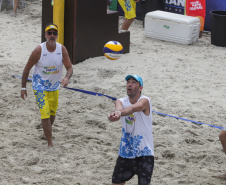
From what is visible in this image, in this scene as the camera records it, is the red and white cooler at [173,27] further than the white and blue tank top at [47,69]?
Yes

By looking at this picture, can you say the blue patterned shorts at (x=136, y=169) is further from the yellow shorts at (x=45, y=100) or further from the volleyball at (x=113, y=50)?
the volleyball at (x=113, y=50)

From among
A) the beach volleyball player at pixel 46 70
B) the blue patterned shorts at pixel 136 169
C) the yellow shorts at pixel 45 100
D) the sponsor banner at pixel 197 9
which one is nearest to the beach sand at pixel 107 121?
the yellow shorts at pixel 45 100

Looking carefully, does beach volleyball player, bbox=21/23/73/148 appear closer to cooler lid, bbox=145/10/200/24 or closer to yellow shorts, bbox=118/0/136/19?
yellow shorts, bbox=118/0/136/19

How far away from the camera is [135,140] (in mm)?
5008

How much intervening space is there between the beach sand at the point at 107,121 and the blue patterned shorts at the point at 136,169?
3.07 ft

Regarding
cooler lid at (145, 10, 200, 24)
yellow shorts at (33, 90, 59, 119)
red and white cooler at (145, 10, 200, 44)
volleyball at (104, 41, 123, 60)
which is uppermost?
volleyball at (104, 41, 123, 60)

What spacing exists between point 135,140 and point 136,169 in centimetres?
30

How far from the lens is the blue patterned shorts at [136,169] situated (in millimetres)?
4969

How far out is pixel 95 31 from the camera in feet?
37.5

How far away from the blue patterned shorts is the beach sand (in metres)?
0.93

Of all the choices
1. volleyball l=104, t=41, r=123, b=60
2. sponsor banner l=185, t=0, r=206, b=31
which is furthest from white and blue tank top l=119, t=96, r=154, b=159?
sponsor banner l=185, t=0, r=206, b=31

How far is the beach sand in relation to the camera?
628 cm

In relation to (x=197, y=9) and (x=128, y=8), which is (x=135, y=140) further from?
(x=197, y=9)

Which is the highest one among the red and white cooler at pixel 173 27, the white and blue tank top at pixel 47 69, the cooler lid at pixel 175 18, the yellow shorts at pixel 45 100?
the white and blue tank top at pixel 47 69
